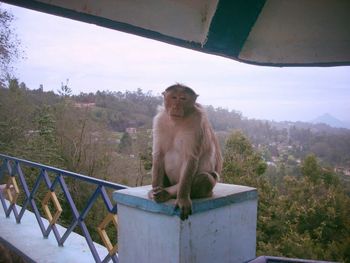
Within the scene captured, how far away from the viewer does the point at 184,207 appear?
6.15ft

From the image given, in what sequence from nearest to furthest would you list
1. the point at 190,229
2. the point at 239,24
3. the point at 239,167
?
the point at 239,24 < the point at 190,229 < the point at 239,167

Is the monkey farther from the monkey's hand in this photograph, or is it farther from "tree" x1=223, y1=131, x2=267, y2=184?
"tree" x1=223, y1=131, x2=267, y2=184

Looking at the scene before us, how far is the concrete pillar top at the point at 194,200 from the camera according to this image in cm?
192

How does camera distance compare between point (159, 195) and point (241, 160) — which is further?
point (241, 160)

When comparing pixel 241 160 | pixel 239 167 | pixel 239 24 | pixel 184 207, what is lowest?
pixel 239 167

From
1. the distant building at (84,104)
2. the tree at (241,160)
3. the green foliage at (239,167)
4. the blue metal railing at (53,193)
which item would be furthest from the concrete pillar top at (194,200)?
the distant building at (84,104)

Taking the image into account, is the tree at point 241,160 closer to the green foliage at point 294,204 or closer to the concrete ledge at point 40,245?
the green foliage at point 294,204

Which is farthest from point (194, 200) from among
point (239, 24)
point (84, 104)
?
point (84, 104)

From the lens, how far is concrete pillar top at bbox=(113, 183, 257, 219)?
1918 millimetres

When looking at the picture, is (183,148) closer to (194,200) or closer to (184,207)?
(194,200)

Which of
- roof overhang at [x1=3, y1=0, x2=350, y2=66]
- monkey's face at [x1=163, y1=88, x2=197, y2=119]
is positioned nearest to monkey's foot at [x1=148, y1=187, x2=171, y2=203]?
monkey's face at [x1=163, y1=88, x2=197, y2=119]

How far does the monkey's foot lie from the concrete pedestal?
45 millimetres

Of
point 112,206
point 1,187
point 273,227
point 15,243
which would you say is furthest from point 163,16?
point 273,227

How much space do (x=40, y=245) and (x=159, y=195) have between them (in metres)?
2.65
